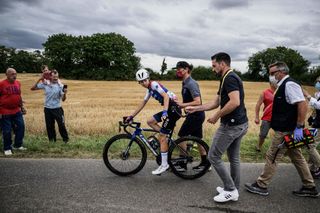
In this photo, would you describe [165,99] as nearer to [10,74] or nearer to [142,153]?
[142,153]

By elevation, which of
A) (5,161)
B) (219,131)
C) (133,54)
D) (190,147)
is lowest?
(5,161)

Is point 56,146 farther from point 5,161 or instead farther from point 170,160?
point 170,160

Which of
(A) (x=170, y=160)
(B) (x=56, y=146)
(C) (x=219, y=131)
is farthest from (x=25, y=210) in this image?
(B) (x=56, y=146)

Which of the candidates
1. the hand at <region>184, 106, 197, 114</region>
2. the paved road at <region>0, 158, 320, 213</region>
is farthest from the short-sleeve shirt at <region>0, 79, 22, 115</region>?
the hand at <region>184, 106, 197, 114</region>

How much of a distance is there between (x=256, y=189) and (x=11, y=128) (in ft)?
19.8

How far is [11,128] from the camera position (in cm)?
784

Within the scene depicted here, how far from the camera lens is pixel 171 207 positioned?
4609 mm

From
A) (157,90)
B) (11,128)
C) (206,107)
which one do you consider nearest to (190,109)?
(206,107)

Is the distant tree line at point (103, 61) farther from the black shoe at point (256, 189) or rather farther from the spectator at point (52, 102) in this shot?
the black shoe at point (256, 189)

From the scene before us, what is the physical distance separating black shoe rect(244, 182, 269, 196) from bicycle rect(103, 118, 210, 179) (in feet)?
2.93

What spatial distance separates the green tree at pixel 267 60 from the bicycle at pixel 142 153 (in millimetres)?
79099

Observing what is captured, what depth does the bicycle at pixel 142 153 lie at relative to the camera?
5.98m

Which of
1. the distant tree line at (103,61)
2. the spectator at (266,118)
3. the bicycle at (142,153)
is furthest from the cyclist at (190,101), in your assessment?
the distant tree line at (103,61)

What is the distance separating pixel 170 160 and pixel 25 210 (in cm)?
267
